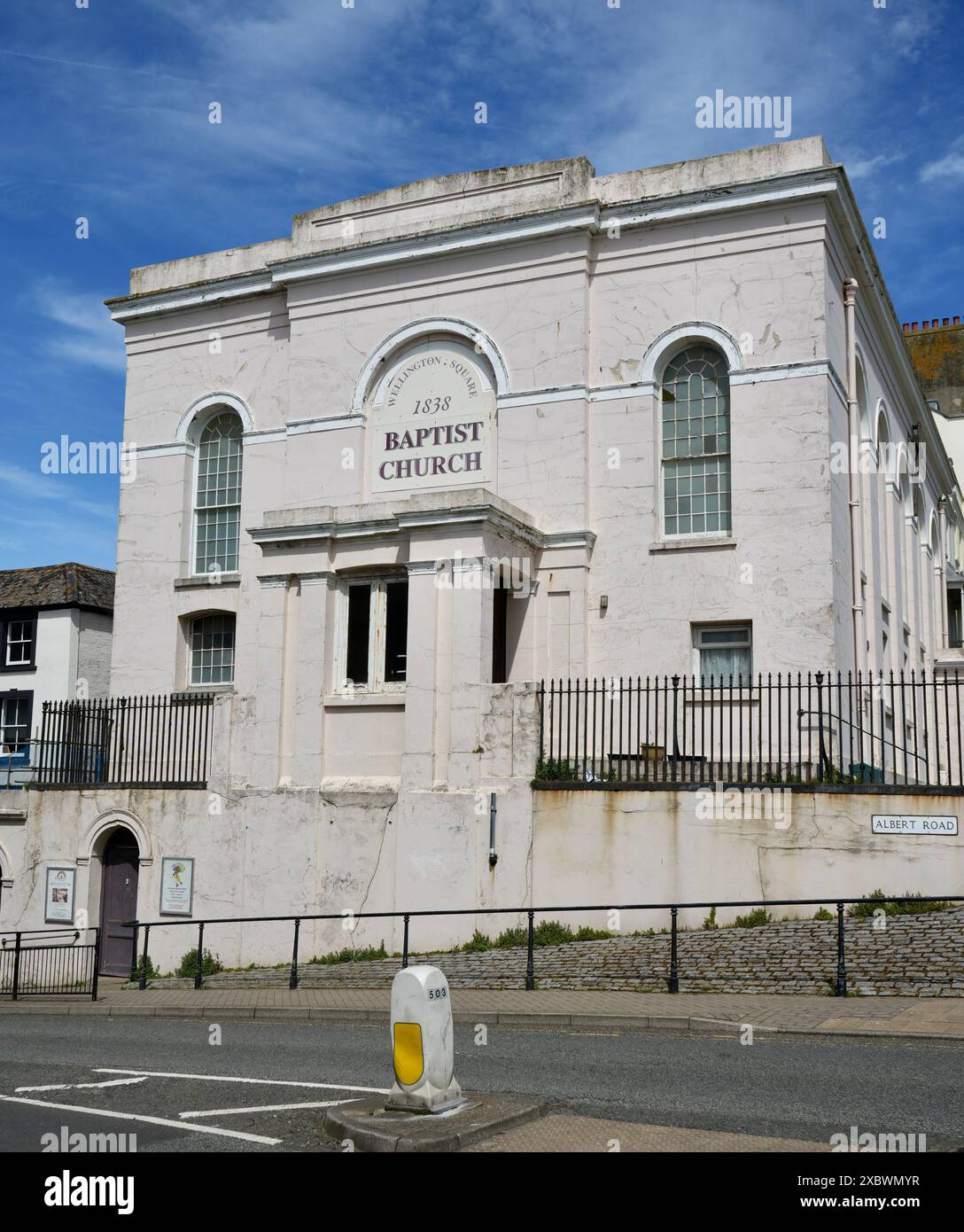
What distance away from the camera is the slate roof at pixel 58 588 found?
116 feet

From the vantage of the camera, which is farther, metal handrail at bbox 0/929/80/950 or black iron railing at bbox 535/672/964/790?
metal handrail at bbox 0/929/80/950

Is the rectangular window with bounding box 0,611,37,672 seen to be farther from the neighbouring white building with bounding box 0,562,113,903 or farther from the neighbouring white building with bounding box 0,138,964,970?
the neighbouring white building with bounding box 0,138,964,970

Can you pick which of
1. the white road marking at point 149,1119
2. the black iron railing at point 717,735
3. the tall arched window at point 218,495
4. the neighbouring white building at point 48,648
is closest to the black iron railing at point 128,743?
the tall arched window at point 218,495

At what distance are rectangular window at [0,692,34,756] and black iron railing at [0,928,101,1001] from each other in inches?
539

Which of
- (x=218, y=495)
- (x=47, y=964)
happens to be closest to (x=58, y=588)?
(x=218, y=495)

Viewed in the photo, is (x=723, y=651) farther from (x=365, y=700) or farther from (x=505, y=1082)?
(x=505, y=1082)

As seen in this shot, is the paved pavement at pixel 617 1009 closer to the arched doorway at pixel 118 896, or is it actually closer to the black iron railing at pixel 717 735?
the black iron railing at pixel 717 735

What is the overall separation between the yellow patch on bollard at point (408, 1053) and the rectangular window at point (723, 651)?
13255 mm

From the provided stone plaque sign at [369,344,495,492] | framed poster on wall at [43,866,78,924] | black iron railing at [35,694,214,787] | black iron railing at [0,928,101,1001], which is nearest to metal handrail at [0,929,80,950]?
black iron railing at [0,928,101,1001]

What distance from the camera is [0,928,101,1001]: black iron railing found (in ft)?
64.1

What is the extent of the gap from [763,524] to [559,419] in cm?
→ 390

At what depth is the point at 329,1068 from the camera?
10.3 meters

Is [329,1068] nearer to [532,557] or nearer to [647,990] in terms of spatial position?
[647,990]

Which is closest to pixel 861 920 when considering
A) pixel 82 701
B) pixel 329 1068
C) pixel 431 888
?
pixel 431 888
